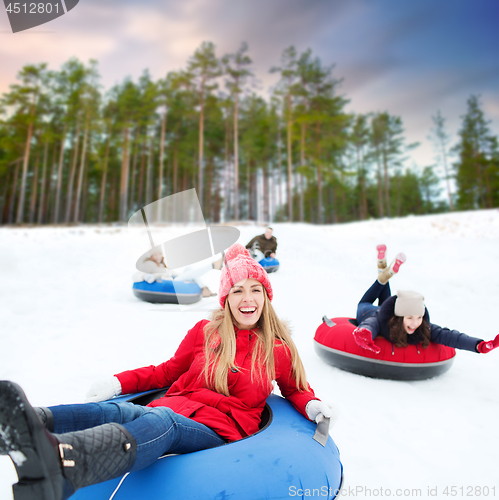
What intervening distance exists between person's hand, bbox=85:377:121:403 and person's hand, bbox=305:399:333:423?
42.2 inches

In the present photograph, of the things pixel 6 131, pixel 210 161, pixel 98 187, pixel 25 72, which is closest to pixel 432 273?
pixel 210 161

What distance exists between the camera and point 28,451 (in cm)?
94

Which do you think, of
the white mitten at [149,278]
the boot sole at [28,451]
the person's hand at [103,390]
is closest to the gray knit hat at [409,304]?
the person's hand at [103,390]

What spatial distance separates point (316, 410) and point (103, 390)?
1169mm

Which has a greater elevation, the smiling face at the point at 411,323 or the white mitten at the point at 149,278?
the white mitten at the point at 149,278

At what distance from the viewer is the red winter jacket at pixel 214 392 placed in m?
1.65

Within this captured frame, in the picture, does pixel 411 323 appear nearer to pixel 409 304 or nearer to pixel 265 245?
pixel 409 304

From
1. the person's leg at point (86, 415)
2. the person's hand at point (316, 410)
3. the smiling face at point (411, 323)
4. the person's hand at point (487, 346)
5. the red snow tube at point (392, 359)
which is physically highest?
the person's leg at point (86, 415)

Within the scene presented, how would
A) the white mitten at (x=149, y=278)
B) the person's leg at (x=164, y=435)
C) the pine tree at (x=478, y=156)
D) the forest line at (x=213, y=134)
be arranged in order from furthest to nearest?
the pine tree at (x=478, y=156), the forest line at (x=213, y=134), the white mitten at (x=149, y=278), the person's leg at (x=164, y=435)

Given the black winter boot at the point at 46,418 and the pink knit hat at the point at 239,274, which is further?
the pink knit hat at the point at 239,274

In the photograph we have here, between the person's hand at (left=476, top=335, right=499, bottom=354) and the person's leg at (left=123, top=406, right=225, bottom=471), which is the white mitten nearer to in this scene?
the person's leg at (left=123, top=406, right=225, bottom=471)

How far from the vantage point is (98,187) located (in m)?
30.4

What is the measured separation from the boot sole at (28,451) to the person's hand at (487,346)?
3.11 metres

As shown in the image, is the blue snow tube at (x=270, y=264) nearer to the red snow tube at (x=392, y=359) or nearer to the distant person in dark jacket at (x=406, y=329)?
the red snow tube at (x=392, y=359)
